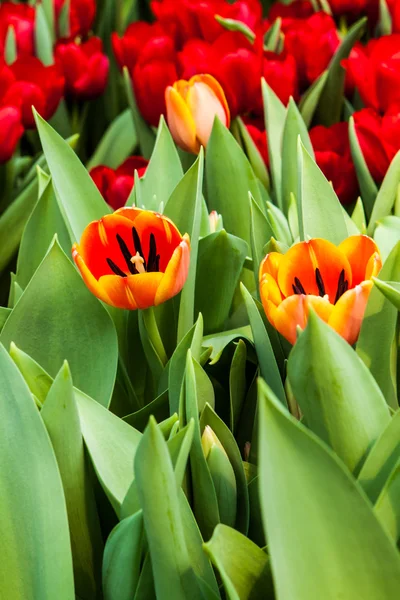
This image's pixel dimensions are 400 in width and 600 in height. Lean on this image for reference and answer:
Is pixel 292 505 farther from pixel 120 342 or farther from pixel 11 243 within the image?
pixel 11 243

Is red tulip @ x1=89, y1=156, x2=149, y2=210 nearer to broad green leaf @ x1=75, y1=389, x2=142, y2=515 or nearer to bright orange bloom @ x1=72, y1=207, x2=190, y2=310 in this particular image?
bright orange bloom @ x1=72, y1=207, x2=190, y2=310

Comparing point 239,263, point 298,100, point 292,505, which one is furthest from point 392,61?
point 292,505

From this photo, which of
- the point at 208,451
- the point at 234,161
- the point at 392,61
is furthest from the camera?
the point at 392,61

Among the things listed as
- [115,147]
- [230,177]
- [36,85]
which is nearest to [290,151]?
[230,177]

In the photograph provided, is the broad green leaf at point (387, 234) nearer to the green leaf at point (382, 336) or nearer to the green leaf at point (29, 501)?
the green leaf at point (382, 336)

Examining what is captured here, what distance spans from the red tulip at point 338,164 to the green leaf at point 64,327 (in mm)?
352

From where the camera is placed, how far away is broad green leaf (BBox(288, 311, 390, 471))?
0.42m

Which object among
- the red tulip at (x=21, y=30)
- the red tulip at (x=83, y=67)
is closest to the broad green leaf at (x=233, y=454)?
the red tulip at (x=83, y=67)

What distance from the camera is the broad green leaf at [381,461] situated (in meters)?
0.42

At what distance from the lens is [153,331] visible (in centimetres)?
59

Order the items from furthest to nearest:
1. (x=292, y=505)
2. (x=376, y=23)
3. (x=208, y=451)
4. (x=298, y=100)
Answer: (x=376, y=23)
(x=298, y=100)
(x=208, y=451)
(x=292, y=505)

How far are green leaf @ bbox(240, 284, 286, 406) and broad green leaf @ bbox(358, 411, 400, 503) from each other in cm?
12

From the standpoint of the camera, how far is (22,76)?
41.6 inches

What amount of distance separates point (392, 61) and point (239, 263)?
0.37 m
